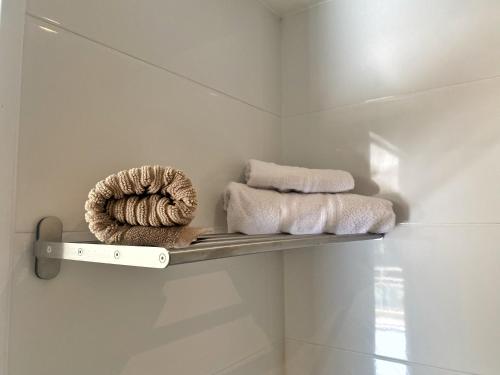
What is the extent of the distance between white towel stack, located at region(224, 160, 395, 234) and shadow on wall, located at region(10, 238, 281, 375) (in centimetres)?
16

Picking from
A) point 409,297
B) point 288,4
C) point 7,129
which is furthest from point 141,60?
point 409,297

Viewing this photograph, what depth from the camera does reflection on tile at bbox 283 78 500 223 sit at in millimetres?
843

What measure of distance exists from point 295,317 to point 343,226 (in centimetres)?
37

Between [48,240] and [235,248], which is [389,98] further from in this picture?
[48,240]

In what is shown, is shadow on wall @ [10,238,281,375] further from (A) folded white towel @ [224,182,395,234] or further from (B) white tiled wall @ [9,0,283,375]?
(A) folded white towel @ [224,182,395,234]

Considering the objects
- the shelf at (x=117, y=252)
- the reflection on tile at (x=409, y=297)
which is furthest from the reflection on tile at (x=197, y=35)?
the reflection on tile at (x=409, y=297)

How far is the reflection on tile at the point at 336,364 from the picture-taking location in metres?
0.90

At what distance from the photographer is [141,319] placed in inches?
28.0

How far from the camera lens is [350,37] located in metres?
1.05

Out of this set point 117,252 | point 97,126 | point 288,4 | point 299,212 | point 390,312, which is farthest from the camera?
point 288,4

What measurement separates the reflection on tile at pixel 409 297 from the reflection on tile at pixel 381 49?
36 centimetres

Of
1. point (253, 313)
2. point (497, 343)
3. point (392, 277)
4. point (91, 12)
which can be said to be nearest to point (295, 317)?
point (253, 313)

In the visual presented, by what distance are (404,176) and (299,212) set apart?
301mm

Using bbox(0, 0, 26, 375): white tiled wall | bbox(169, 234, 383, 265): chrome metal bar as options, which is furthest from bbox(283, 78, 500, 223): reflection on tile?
bbox(0, 0, 26, 375): white tiled wall
